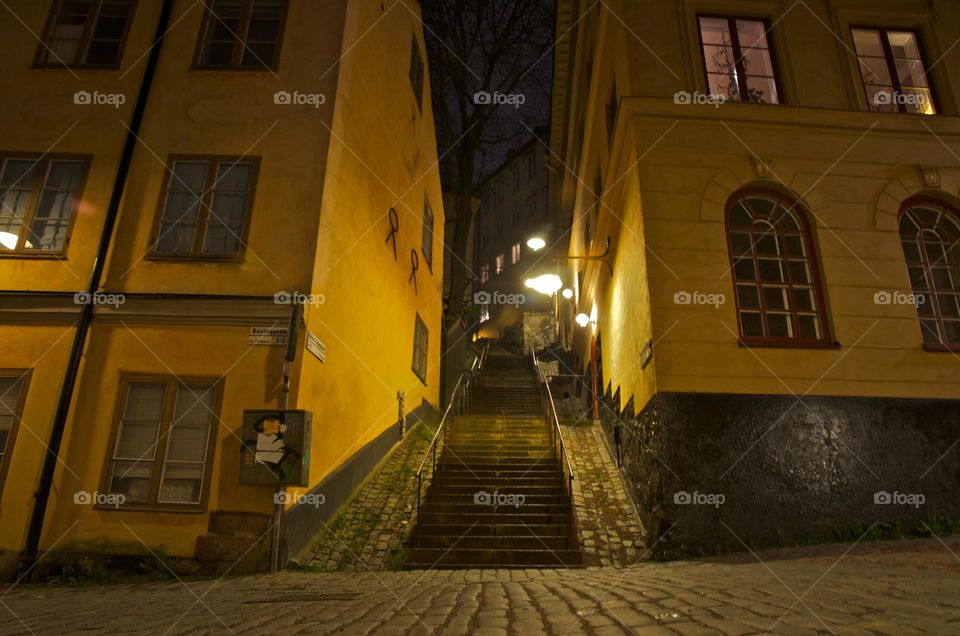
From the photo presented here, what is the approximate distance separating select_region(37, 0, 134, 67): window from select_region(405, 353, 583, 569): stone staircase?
9.26 meters

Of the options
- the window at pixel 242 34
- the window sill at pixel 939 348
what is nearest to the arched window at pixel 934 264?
the window sill at pixel 939 348

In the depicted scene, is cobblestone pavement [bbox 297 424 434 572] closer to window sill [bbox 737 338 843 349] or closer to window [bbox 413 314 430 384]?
window [bbox 413 314 430 384]

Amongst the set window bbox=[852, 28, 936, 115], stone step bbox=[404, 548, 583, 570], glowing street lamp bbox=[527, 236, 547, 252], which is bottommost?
stone step bbox=[404, 548, 583, 570]

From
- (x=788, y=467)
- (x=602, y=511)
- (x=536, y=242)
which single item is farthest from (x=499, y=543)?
(x=536, y=242)

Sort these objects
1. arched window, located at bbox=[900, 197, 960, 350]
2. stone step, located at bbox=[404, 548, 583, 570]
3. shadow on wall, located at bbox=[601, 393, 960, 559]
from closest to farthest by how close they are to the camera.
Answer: shadow on wall, located at bbox=[601, 393, 960, 559] → stone step, located at bbox=[404, 548, 583, 570] → arched window, located at bbox=[900, 197, 960, 350]

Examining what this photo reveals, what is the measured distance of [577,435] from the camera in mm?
13711

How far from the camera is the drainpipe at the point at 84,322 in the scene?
7.46 m

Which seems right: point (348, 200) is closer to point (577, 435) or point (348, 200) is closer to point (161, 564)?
point (161, 564)

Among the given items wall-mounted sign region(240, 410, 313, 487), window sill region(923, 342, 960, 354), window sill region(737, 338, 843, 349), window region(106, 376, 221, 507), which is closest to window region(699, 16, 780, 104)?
window sill region(737, 338, 843, 349)

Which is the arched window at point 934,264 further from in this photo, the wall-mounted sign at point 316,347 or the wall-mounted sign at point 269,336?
the wall-mounted sign at point 269,336

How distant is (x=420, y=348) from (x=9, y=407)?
381 inches

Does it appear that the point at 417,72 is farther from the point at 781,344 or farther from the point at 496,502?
the point at 781,344

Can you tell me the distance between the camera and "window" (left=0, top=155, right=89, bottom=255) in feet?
29.3

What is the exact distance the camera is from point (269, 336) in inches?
322
